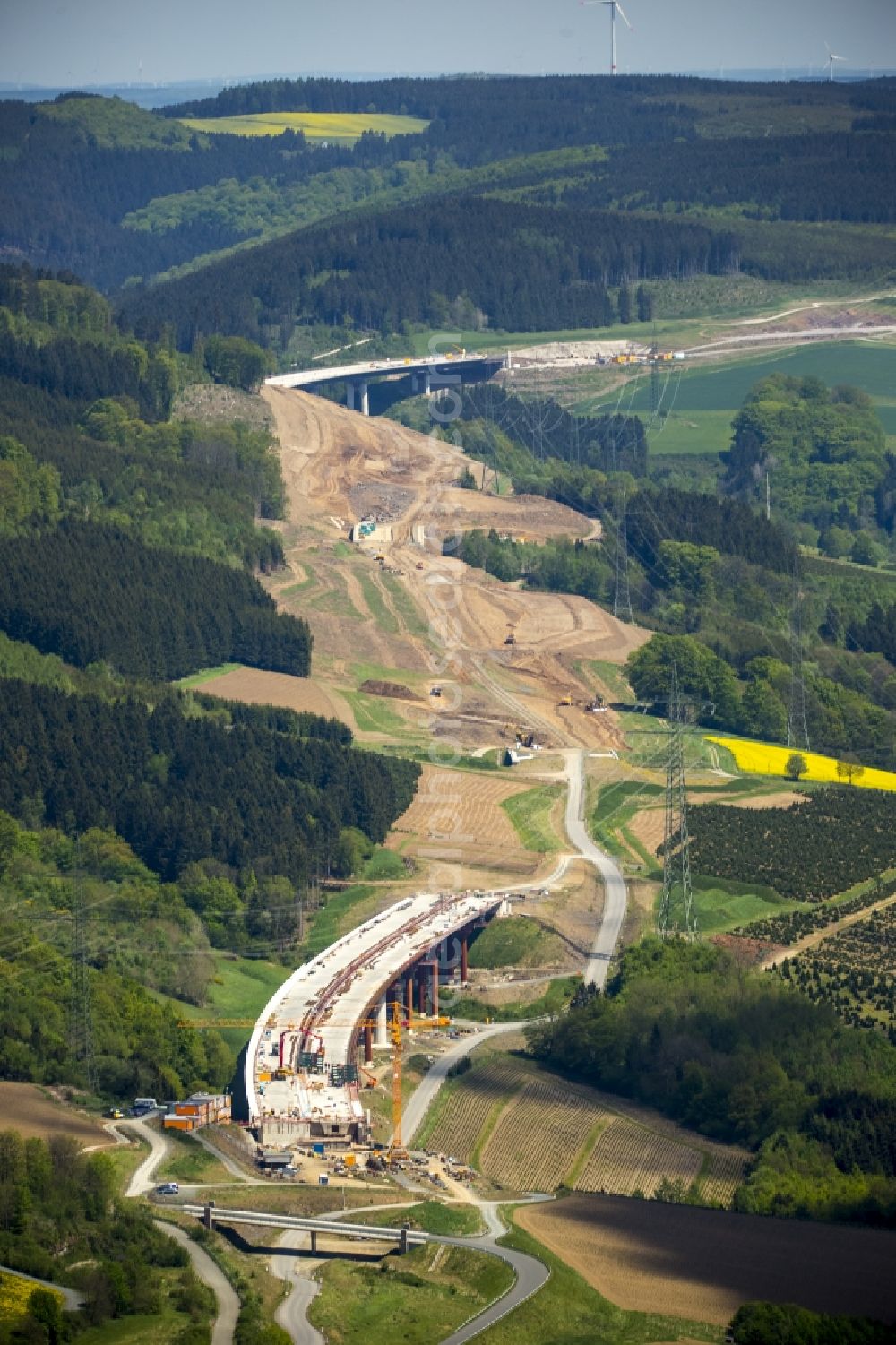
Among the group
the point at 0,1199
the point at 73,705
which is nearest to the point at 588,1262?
the point at 0,1199

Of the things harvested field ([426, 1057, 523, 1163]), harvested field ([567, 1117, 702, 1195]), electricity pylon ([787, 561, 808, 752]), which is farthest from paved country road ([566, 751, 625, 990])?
harvested field ([567, 1117, 702, 1195])

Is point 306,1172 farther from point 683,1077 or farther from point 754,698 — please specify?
point 754,698

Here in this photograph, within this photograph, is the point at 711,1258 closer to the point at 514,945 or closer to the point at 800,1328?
the point at 800,1328

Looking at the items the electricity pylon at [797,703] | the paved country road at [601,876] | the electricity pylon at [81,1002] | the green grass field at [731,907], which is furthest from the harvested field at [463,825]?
the electricity pylon at [797,703]

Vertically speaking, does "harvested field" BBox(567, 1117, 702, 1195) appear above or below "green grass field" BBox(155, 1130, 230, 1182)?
below

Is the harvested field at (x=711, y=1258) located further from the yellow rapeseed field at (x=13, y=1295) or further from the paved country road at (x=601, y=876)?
the paved country road at (x=601, y=876)

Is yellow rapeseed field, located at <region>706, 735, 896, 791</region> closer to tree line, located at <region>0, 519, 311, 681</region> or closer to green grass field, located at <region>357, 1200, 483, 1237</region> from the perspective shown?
tree line, located at <region>0, 519, 311, 681</region>
